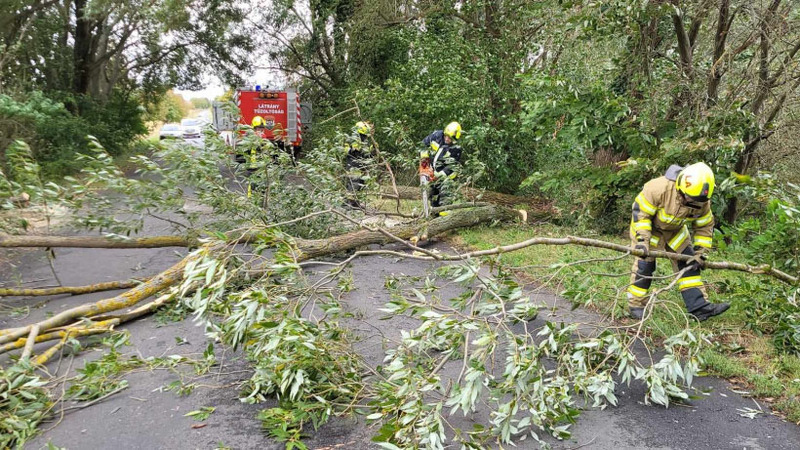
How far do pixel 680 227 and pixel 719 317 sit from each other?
2.65 feet

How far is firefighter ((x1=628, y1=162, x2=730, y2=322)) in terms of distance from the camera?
394cm

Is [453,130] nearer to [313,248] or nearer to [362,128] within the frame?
[362,128]

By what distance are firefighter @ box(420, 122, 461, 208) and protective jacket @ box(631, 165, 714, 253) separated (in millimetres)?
3126

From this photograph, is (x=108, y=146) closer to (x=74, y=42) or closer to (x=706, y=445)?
(x=74, y=42)

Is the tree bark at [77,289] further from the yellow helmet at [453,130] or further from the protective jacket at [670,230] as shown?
the protective jacket at [670,230]

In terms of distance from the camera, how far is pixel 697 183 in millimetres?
3867

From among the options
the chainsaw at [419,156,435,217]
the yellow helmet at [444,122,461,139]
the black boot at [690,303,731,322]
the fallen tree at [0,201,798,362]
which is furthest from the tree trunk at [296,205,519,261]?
the black boot at [690,303,731,322]

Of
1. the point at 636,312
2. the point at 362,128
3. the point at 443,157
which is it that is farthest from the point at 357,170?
the point at 636,312

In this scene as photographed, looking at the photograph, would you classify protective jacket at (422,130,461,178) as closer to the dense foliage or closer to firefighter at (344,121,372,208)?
firefighter at (344,121,372,208)

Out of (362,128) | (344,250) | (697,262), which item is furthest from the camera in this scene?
(362,128)

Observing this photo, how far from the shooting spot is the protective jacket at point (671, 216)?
412 centimetres

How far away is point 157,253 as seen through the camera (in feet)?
22.0

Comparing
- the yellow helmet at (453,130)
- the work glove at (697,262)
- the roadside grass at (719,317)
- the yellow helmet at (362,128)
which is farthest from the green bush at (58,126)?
the work glove at (697,262)

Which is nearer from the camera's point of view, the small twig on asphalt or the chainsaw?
the small twig on asphalt
